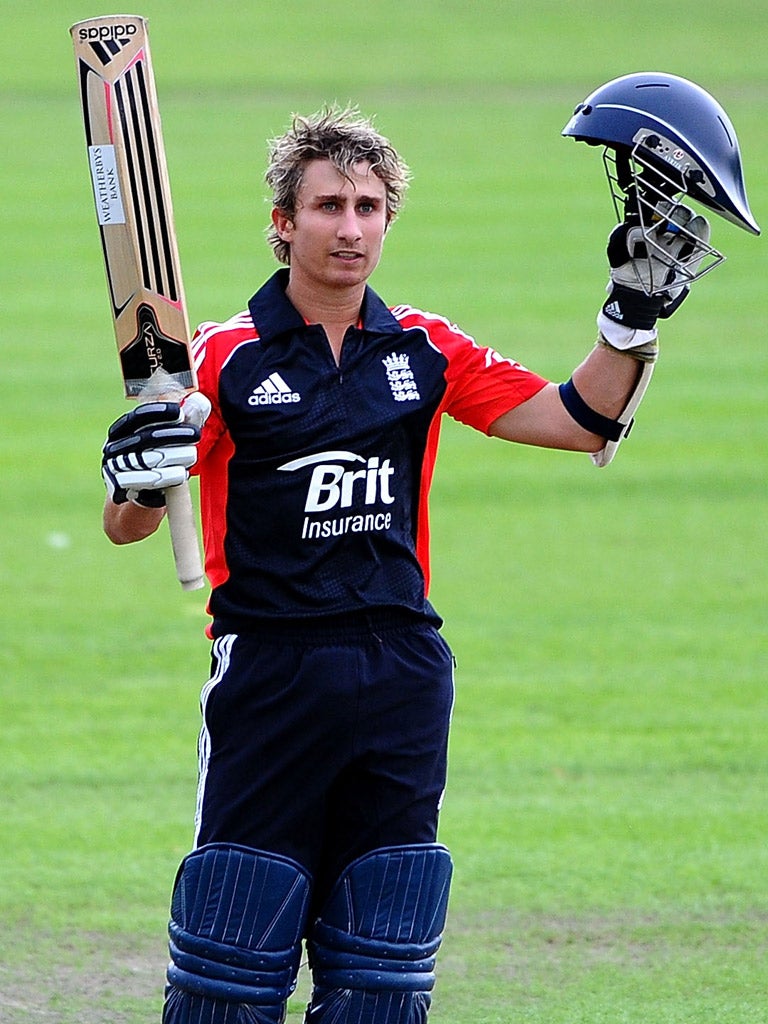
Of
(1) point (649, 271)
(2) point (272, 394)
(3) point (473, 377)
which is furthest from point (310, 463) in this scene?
(1) point (649, 271)

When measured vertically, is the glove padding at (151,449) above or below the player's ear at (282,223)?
below

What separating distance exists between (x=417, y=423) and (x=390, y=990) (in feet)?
3.59

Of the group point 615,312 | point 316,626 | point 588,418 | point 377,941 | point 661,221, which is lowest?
point 377,941

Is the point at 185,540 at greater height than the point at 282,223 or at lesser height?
lesser

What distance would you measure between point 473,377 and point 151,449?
2.34ft

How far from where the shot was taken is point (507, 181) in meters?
25.0

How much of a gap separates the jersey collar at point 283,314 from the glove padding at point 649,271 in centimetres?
44

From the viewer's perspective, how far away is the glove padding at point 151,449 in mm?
3531

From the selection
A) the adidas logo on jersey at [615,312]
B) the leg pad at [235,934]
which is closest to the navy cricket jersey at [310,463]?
the adidas logo on jersey at [615,312]

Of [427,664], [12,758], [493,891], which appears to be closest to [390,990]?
[427,664]

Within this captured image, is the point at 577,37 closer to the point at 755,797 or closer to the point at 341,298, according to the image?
the point at 755,797

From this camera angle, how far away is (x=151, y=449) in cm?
354

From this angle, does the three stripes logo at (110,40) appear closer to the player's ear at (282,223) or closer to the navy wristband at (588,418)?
the player's ear at (282,223)

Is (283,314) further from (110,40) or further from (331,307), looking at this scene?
(110,40)
